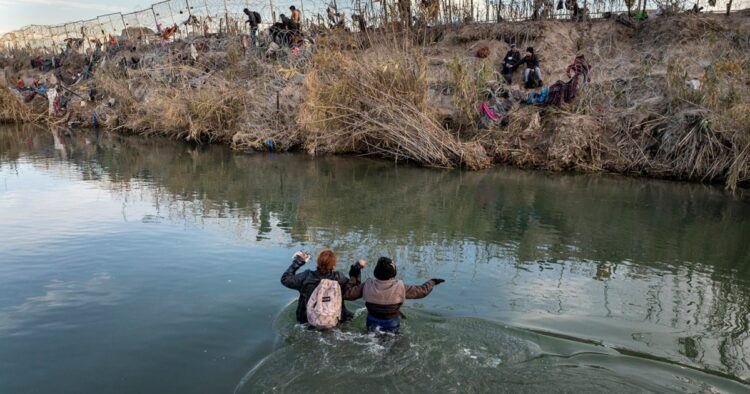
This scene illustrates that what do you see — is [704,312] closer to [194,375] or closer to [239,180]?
[194,375]

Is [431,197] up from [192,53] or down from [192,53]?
down

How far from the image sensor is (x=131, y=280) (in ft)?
24.5

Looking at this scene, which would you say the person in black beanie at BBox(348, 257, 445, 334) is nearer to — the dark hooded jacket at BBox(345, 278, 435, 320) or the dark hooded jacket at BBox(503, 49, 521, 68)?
the dark hooded jacket at BBox(345, 278, 435, 320)

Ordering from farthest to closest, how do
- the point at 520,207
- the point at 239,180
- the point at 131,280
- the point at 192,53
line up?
1. the point at 192,53
2. the point at 239,180
3. the point at 520,207
4. the point at 131,280

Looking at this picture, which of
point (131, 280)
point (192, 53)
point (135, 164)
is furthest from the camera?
point (192, 53)

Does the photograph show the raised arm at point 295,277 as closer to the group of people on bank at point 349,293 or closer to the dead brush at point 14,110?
the group of people on bank at point 349,293

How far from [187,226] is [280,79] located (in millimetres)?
12287

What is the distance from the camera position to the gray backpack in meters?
5.49

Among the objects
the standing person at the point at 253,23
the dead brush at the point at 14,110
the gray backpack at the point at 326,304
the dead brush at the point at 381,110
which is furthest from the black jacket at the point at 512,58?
the dead brush at the point at 14,110

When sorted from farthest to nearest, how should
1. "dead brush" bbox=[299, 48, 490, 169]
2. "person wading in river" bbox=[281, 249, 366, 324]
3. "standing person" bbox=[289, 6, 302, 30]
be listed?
"standing person" bbox=[289, 6, 302, 30] < "dead brush" bbox=[299, 48, 490, 169] < "person wading in river" bbox=[281, 249, 366, 324]

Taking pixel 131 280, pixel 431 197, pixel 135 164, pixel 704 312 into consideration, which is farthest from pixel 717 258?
pixel 135 164

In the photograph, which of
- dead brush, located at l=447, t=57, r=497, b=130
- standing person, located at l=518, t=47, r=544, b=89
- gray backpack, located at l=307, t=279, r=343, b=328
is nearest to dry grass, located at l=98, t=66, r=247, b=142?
dead brush, located at l=447, t=57, r=497, b=130

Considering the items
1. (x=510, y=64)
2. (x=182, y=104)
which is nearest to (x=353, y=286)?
(x=510, y=64)

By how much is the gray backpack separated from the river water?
6.2 inches
